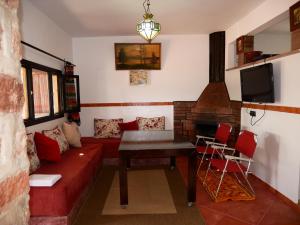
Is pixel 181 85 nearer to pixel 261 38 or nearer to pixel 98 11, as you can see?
Result: pixel 261 38

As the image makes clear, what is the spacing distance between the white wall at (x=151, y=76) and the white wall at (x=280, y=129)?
4.91 ft

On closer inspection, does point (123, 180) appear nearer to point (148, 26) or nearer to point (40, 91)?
point (148, 26)

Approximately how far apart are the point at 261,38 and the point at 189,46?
1523 millimetres

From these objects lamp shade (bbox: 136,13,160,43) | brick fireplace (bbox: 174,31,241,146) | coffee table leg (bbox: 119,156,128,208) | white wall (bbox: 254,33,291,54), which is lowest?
coffee table leg (bbox: 119,156,128,208)

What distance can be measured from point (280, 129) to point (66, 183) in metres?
2.76

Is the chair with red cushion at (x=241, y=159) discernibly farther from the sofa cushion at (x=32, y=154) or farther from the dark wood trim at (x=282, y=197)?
the sofa cushion at (x=32, y=154)

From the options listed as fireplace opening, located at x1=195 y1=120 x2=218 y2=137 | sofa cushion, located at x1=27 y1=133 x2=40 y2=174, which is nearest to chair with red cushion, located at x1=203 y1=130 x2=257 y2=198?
fireplace opening, located at x1=195 y1=120 x2=218 y2=137

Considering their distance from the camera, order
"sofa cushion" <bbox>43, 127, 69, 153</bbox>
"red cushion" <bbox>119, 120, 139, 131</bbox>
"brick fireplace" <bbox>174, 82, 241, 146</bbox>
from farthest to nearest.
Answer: "red cushion" <bbox>119, 120, 139, 131</bbox>
"brick fireplace" <bbox>174, 82, 241, 146</bbox>
"sofa cushion" <bbox>43, 127, 69, 153</bbox>

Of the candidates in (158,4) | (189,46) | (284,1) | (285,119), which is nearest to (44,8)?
(158,4)

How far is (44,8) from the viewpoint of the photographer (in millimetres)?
3316

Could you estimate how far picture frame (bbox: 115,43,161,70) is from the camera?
15.9 ft

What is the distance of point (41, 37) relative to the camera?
3471 mm

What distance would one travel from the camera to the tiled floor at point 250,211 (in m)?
2.40

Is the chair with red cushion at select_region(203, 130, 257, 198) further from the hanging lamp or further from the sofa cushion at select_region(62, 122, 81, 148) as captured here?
the sofa cushion at select_region(62, 122, 81, 148)
